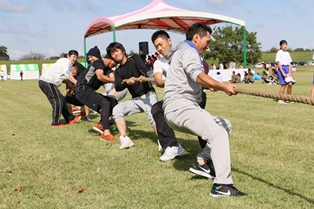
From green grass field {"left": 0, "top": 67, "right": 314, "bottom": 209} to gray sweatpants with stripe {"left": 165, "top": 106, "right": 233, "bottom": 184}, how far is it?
0.30 metres

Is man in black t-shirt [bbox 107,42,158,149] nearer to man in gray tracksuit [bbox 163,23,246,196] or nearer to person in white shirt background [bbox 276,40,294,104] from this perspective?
man in gray tracksuit [bbox 163,23,246,196]

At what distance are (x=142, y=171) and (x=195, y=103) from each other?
4.07ft

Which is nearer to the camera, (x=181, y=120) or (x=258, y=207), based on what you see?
(x=258, y=207)

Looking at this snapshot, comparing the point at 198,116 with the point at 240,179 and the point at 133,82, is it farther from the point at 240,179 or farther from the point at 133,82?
the point at 133,82

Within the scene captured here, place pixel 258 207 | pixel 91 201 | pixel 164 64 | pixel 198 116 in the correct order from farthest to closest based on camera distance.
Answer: pixel 164 64 → pixel 198 116 → pixel 91 201 → pixel 258 207

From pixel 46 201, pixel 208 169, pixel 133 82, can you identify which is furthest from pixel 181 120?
pixel 133 82

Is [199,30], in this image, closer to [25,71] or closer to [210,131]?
[210,131]

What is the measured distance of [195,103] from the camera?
4.39 metres

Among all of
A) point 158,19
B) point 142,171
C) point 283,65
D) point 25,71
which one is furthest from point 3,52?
point 142,171

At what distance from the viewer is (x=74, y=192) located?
427 cm

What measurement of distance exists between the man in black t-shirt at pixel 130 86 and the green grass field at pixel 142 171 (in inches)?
19.7

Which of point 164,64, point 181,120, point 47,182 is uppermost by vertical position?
point 164,64

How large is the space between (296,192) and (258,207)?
635 millimetres

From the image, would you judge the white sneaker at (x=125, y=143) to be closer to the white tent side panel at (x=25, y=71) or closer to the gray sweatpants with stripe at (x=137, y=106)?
the gray sweatpants with stripe at (x=137, y=106)
